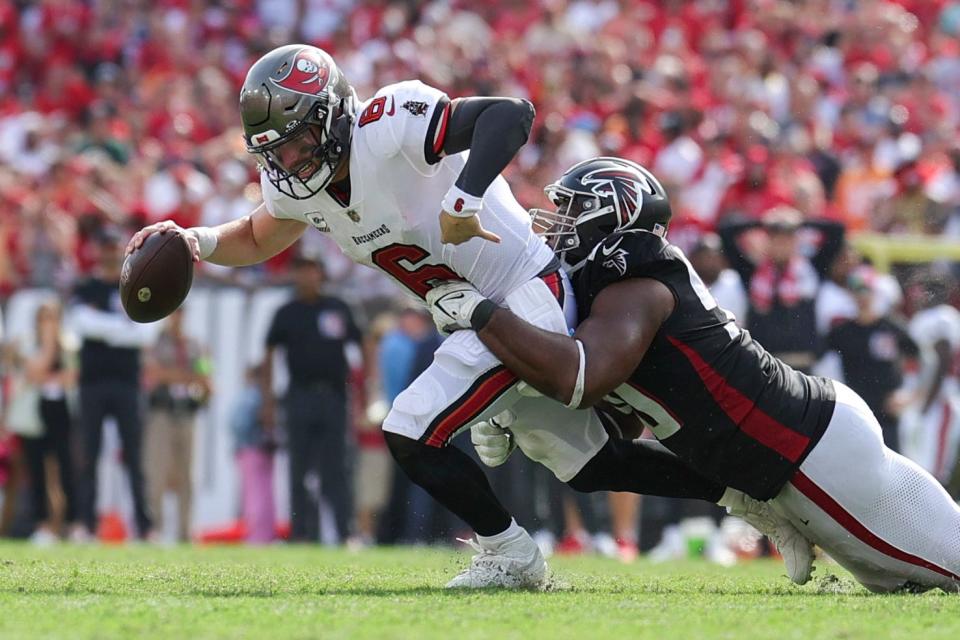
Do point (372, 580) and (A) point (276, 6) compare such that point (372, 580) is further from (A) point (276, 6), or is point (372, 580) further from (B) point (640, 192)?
(A) point (276, 6)

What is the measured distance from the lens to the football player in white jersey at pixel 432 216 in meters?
4.99

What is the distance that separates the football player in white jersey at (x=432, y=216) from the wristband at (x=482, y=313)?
0.11m

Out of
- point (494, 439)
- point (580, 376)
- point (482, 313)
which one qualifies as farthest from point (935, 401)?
point (482, 313)

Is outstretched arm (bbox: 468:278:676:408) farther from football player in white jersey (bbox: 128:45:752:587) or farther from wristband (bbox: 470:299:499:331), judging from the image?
football player in white jersey (bbox: 128:45:752:587)

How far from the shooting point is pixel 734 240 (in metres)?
10.1

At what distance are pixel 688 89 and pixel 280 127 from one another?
8.23 meters

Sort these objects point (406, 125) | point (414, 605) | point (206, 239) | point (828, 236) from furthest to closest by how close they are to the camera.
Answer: point (828, 236), point (206, 239), point (406, 125), point (414, 605)

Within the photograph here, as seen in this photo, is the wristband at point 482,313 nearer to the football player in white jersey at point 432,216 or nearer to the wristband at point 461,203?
the football player in white jersey at point 432,216

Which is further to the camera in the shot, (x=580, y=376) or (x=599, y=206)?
(x=599, y=206)

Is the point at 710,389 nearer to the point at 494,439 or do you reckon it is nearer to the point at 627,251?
the point at 627,251

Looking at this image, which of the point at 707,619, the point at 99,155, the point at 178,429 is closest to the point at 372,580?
the point at 707,619

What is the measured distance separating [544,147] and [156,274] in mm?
6599

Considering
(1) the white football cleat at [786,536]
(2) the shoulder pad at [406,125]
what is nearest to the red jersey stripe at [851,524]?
(1) the white football cleat at [786,536]

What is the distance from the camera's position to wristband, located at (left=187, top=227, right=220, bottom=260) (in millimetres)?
5660
